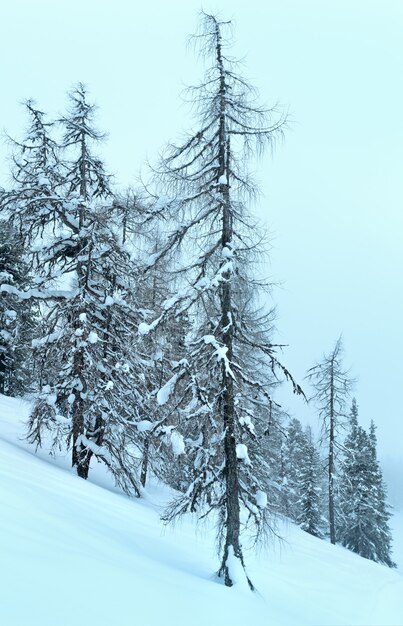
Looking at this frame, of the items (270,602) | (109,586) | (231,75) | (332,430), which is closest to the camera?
(109,586)

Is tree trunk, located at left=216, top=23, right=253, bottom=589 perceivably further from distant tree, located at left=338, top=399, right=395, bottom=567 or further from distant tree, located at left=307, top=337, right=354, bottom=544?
distant tree, located at left=338, top=399, right=395, bottom=567

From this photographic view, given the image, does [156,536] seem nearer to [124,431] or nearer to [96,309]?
[124,431]

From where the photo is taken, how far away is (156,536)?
907cm

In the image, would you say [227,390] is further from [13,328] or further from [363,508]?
[363,508]

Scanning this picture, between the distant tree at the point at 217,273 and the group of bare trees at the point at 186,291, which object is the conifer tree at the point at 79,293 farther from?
the distant tree at the point at 217,273

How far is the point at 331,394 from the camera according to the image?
2636 centimetres

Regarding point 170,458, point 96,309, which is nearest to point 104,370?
point 96,309

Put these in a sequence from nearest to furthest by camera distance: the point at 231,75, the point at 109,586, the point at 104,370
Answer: the point at 109,586 → the point at 231,75 → the point at 104,370

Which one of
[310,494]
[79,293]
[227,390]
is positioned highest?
[79,293]

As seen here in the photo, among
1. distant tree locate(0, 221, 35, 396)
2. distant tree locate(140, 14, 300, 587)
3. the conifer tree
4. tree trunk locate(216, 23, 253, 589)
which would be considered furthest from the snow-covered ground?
distant tree locate(0, 221, 35, 396)

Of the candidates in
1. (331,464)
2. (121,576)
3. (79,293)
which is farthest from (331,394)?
(121,576)

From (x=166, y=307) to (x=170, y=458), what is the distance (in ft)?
24.3

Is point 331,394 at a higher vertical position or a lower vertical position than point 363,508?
higher

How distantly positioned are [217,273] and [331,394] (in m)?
20.6
